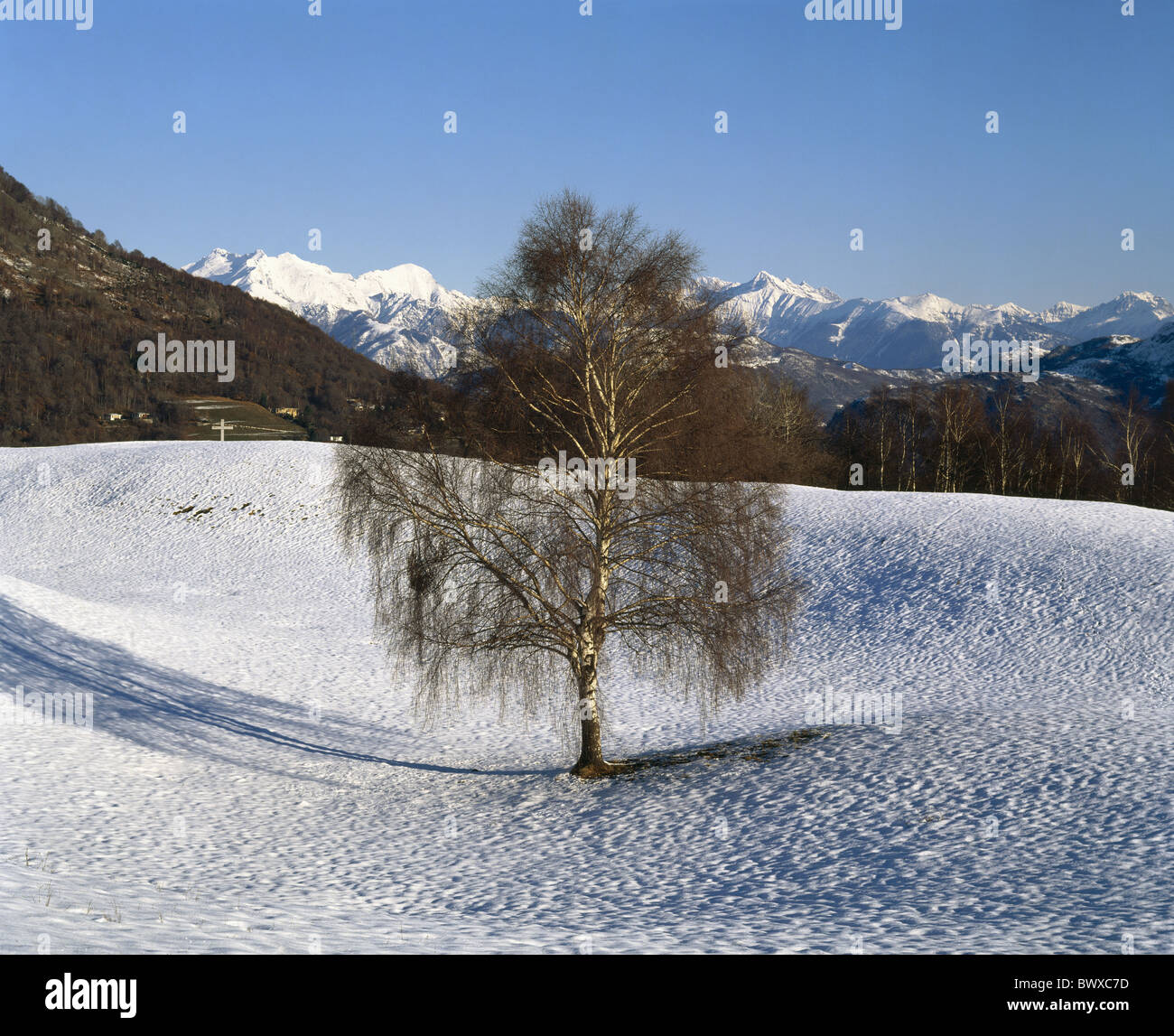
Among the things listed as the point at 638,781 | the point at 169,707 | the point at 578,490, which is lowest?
the point at 638,781

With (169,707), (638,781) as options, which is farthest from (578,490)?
(169,707)

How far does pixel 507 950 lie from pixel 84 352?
181 metres

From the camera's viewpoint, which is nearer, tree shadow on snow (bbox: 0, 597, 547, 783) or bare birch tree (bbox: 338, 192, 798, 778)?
bare birch tree (bbox: 338, 192, 798, 778)

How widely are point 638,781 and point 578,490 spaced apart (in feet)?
20.8

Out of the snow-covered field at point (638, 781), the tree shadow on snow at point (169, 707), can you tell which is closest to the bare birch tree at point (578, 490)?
the snow-covered field at point (638, 781)

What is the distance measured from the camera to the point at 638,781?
55.8 ft

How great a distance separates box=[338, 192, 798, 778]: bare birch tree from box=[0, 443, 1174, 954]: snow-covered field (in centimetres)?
320

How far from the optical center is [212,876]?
475 inches

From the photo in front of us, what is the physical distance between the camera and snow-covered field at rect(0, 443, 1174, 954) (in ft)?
32.3

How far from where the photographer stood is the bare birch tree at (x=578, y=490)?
1542 centimetres

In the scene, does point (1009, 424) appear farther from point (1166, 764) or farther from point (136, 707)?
point (136, 707)

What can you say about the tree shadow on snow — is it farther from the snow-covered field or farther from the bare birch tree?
the bare birch tree

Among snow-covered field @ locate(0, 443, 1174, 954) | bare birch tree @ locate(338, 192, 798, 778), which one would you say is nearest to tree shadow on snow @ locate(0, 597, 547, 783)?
snow-covered field @ locate(0, 443, 1174, 954)

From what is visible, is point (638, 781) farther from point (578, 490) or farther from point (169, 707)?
point (169, 707)
